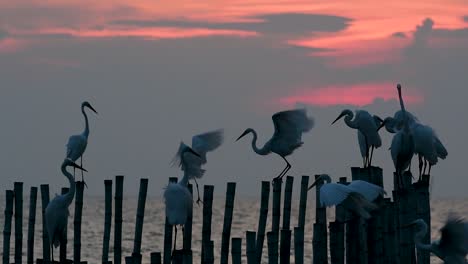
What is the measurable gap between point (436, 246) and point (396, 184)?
2.64 m

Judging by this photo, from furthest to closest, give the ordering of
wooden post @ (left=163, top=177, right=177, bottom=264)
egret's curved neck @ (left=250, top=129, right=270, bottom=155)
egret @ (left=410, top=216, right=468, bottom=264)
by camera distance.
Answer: egret's curved neck @ (left=250, top=129, right=270, bottom=155), wooden post @ (left=163, top=177, right=177, bottom=264), egret @ (left=410, top=216, right=468, bottom=264)

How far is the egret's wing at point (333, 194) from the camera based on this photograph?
13.5 m

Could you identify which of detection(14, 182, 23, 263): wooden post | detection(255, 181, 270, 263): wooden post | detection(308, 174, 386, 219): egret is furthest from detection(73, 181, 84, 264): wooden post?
detection(308, 174, 386, 219): egret

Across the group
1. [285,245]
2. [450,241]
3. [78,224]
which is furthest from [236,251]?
[78,224]

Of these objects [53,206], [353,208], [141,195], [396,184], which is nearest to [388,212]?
[353,208]

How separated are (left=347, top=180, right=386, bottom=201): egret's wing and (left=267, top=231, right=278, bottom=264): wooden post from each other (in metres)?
1.09

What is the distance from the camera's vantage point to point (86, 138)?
61.0 ft

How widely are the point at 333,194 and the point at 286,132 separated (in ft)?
18.0

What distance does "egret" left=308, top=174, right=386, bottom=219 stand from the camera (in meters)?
13.4

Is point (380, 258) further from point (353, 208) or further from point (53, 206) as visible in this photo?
point (53, 206)

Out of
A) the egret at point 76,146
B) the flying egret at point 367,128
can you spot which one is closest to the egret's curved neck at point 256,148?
the flying egret at point 367,128

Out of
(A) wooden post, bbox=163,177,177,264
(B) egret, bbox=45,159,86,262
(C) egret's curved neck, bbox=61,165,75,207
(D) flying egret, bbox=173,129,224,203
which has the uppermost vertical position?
(D) flying egret, bbox=173,129,224,203

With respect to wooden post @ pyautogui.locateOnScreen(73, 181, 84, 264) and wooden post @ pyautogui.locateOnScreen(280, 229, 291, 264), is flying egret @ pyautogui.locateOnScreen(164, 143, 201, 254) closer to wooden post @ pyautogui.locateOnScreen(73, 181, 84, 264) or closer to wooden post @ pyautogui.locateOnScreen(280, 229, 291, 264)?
wooden post @ pyautogui.locateOnScreen(73, 181, 84, 264)

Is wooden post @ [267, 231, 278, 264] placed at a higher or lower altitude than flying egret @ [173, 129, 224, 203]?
lower
